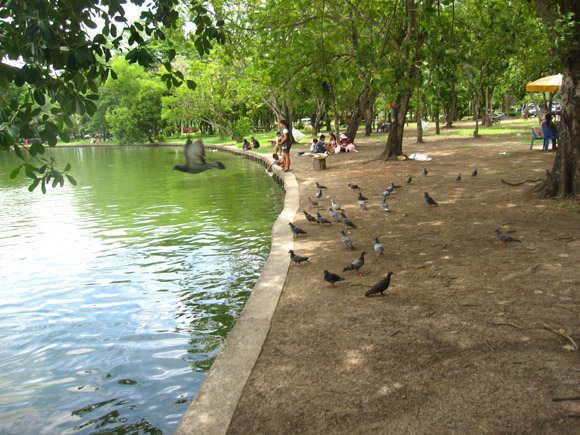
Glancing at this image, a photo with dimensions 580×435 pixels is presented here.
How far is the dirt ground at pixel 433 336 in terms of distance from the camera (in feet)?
10.1

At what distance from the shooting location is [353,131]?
25484mm

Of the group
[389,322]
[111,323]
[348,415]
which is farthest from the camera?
[111,323]

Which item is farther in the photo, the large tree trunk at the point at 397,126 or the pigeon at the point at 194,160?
the large tree trunk at the point at 397,126

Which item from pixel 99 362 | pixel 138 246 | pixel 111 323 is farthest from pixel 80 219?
pixel 99 362

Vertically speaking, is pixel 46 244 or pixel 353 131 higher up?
pixel 353 131

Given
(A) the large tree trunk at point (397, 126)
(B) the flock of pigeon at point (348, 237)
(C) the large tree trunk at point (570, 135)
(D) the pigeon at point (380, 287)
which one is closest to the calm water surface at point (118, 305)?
(B) the flock of pigeon at point (348, 237)

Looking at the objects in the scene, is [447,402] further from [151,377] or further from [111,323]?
[111,323]

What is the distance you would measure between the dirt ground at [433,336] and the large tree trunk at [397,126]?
887 cm

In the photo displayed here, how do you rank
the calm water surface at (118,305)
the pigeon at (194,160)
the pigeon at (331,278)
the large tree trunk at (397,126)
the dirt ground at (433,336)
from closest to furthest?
1. the dirt ground at (433,336)
2. the calm water surface at (118,305)
3. the pigeon at (331,278)
4. the pigeon at (194,160)
5. the large tree trunk at (397,126)

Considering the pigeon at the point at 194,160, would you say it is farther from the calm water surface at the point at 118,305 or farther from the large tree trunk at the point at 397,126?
the large tree trunk at the point at 397,126

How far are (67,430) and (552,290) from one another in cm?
480

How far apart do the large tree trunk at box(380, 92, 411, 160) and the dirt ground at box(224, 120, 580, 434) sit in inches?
349

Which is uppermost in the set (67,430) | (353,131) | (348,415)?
(353,131)

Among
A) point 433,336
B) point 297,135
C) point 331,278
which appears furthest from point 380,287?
point 297,135
